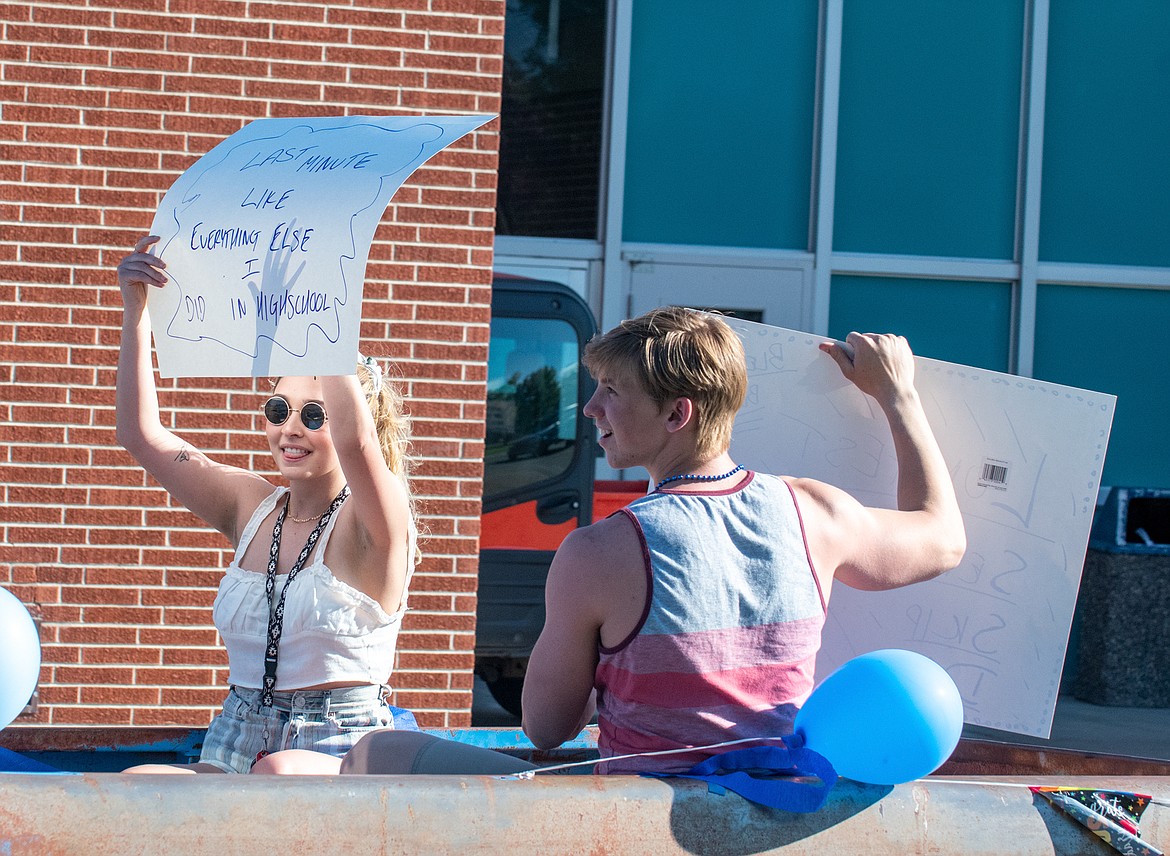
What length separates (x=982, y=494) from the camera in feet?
8.70

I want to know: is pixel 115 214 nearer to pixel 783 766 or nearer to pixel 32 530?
pixel 32 530

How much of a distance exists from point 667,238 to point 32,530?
4597mm

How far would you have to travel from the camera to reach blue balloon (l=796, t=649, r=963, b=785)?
75.7 inches

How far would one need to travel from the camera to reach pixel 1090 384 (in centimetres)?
839

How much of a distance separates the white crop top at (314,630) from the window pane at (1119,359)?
6.73 meters

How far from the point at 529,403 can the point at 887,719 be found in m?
4.80

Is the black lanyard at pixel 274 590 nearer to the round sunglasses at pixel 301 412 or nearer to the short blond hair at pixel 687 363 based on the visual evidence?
the round sunglasses at pixel 301 412

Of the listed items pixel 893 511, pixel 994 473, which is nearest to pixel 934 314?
pixel 994 473

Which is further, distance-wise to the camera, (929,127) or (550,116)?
(929,127)

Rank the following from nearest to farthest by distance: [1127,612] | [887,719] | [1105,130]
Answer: [887,719], [1127,612], [1105,130]

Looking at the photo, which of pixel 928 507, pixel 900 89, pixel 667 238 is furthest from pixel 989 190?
pixel 928 507

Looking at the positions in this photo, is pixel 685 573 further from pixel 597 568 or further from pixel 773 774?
pixel 773 774

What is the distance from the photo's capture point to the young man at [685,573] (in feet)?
6.71

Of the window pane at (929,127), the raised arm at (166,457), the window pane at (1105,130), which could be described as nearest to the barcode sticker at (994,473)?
the raised arm at (166,457)
